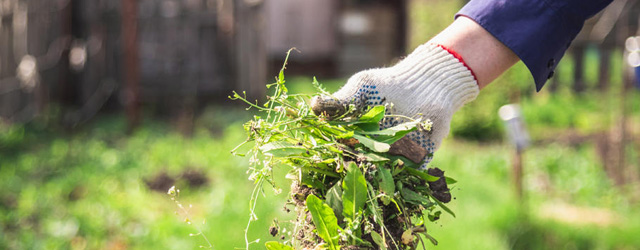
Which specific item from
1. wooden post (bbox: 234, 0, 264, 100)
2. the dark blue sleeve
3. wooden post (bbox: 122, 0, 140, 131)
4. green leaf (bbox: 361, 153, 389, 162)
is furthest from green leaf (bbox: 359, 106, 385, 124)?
wooden post (bbox: 234, 0, 264, 100)

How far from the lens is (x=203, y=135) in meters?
6.82

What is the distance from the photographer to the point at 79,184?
17.1 ft

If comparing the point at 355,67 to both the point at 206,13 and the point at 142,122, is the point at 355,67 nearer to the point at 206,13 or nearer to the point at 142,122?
the point at 206,13

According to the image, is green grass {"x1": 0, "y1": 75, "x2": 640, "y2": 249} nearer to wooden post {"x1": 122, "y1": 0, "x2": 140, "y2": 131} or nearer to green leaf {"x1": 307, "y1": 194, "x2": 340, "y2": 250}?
wooden post {"x1": 122, "y1": 0, "x2": 140, "y2": 131}

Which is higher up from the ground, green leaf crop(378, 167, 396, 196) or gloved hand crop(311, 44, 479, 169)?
gloved hand crop(311, 44, 479, 169)

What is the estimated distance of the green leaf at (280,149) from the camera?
5.23ft

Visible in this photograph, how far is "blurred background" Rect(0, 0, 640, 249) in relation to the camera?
14.0 ft

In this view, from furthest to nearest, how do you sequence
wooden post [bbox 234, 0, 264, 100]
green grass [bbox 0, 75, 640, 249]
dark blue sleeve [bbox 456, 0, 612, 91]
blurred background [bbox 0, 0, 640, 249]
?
wooden post [bbox 234, 0, 264, 100] < blurred background [bbox 0, 0, 640, 249] < green grass [bbox 0, 75, 640, 249] < dark blue sleeve [bbox 456, 0, 612, 91]

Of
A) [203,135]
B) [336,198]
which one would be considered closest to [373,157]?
[336,198]

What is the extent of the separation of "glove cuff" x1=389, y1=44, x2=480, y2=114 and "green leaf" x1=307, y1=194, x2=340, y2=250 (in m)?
0.47

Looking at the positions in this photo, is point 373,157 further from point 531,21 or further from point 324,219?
point 531,21

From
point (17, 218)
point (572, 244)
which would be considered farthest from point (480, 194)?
point (17, 218)

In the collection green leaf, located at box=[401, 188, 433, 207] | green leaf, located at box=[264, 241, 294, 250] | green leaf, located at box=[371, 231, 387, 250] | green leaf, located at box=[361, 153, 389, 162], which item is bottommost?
green leaf, located at box=[264, 241, 294, 250]

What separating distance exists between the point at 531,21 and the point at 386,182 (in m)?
0.77
